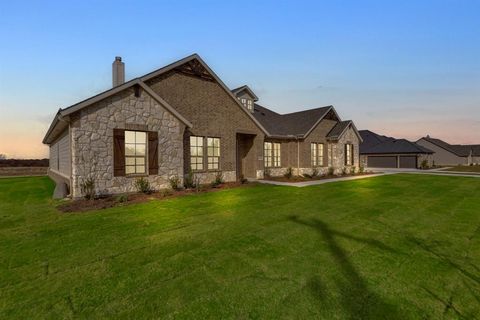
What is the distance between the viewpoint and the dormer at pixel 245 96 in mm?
20188

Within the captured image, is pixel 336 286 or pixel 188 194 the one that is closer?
pixel 336 286

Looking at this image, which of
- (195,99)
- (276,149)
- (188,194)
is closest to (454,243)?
(188,194)

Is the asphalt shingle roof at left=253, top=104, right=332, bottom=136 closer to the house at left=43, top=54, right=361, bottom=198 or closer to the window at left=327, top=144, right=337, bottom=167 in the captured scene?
the house at left=43, top=54, right=361, bottom=198

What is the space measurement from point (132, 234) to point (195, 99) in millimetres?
9796

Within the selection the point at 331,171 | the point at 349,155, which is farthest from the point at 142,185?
the point at 349,155

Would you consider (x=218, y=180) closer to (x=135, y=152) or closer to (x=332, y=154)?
(x=135, y=152)

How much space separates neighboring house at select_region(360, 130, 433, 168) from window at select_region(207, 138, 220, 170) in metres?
33.7

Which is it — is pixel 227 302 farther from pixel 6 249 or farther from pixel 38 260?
pixel 6 249

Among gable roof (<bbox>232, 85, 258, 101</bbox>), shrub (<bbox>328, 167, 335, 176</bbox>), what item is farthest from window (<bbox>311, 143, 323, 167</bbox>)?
gable roof (<bbox>232, 85, 258, 101</bbox>)

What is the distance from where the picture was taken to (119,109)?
10.6m

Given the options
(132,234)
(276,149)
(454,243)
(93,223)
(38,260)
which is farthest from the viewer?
(276,149)

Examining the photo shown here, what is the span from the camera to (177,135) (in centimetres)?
1229

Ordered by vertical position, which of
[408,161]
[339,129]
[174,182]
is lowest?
[174,182]

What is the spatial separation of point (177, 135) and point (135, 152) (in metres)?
2.08
